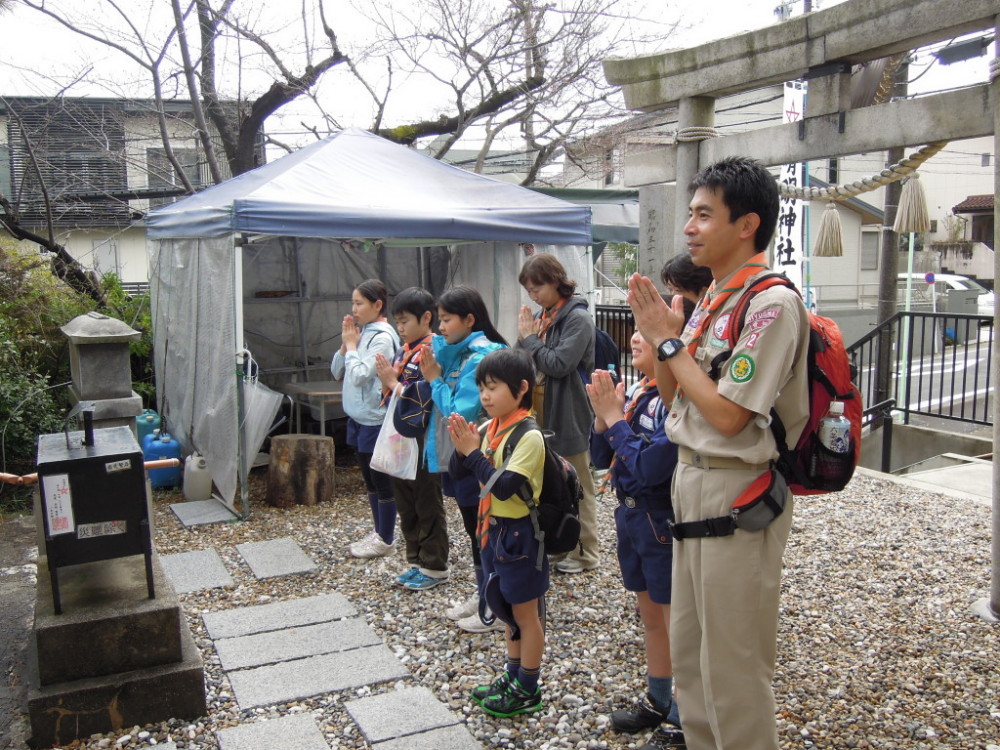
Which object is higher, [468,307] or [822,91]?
[822,91]

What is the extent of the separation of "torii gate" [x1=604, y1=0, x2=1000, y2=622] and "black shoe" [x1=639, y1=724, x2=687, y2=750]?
1.98 m

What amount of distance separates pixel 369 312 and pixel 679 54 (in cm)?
241

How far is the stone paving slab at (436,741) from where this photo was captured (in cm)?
297

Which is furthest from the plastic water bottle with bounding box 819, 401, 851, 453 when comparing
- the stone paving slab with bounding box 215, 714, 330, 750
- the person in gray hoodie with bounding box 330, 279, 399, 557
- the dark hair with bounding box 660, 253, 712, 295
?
the person in gray hoodie with bounding box 330, 279, 399, 557

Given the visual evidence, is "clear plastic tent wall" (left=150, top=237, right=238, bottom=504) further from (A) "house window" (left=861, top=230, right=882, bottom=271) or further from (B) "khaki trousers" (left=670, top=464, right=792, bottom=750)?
(A) "house window" (left=861, top=230, right=882, bottom=271)

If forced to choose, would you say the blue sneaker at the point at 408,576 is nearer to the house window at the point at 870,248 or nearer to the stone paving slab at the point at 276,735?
the stone paving slab at the point at 276,735

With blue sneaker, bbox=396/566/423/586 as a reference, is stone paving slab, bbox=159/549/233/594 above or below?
below

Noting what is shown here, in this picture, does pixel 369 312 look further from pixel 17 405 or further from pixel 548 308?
pixel 17 405

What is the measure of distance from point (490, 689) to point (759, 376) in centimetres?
188

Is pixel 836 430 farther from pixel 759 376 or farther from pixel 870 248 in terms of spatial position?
pixel 870 248

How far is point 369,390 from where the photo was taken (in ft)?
16.3

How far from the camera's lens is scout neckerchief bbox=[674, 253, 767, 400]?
2.20 meters

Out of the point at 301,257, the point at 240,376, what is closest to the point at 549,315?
the point at 240,376

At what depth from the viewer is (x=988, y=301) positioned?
2252cm
